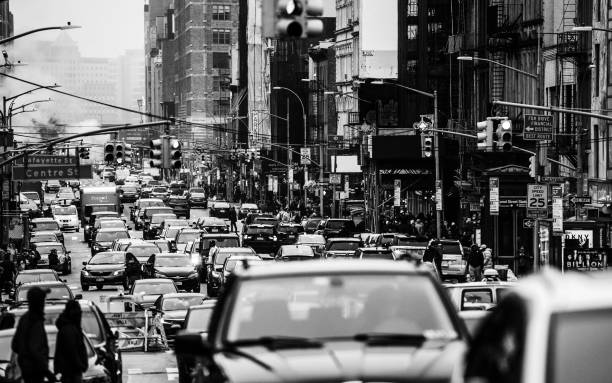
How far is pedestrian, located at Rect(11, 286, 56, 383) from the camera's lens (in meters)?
14.8

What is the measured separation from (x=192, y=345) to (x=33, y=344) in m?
5.94

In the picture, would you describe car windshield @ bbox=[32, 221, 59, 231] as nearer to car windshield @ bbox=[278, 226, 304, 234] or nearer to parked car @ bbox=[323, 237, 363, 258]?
car windshield @ bbox=[278, 226, 304, 234]

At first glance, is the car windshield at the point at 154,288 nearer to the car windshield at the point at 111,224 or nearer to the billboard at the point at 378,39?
the car windshield at the point at 111,224

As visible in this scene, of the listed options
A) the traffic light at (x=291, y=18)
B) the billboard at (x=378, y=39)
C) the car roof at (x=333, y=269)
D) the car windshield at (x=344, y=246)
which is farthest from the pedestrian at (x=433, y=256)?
the billboard at (x=378, y=39)

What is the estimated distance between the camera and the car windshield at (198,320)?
23.3m

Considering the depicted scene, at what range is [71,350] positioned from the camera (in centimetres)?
1532

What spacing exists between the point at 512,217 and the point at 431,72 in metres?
34.6

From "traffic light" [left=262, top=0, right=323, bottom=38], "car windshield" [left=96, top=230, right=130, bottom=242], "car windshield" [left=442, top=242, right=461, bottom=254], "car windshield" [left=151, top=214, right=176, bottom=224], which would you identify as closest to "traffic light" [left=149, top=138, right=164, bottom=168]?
"car windshield" [left=442, top=242, right=461, bottom=254]

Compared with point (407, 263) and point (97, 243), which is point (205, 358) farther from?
point (97, 243)

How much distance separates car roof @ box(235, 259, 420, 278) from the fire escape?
4946 centimetres

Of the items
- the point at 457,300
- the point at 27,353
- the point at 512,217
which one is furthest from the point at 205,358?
the point at 512,217

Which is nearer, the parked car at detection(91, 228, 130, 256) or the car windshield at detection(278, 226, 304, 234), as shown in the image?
the parked car at detection(91, 228, 130, 256)

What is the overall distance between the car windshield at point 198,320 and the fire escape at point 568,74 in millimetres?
36451

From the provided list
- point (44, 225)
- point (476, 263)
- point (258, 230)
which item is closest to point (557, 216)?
point (476, 263)
